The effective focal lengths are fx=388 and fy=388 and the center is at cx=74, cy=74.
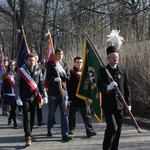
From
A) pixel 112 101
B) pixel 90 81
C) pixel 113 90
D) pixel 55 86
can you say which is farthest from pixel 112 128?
pixel 55 86

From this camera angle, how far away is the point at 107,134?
6.41 m

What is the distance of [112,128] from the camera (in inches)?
249

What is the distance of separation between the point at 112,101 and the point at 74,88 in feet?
8.58

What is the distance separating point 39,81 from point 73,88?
0.87 meters

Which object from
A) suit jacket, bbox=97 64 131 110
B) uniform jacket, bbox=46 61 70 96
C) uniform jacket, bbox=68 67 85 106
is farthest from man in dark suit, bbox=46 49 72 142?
suit jacket, bbox=97 64 131 110

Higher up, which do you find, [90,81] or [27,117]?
[90,81]

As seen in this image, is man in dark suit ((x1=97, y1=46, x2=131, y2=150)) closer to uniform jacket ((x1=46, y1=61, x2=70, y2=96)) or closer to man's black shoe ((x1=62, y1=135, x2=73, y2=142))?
man's black shoe ((x1=62, y1=135, x2=73, y2=142))

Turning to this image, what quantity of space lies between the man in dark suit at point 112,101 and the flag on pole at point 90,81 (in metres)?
1.26

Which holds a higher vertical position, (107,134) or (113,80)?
(113,80)

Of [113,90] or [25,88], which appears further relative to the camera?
[25,88]

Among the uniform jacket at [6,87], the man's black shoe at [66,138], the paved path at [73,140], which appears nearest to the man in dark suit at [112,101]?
the paved path at [73,140]

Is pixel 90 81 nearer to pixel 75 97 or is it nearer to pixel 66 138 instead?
pixel 75 97

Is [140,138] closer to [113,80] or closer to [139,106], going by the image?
[113,80]

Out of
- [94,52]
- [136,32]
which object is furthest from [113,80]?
[136,32]
